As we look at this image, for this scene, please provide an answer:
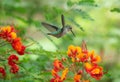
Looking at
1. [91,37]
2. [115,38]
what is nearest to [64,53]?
[115,38]

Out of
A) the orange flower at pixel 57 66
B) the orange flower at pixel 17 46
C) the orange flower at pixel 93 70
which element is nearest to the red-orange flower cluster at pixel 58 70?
the orange flower at pixel 57 66

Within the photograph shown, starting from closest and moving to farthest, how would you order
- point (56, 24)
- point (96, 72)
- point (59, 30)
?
point (96, 72) < point (59, 30) < point (56, 24)

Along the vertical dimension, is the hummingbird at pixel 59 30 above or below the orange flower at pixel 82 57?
above

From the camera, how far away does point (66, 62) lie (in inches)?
92.6

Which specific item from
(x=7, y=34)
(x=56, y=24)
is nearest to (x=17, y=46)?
(x=7, y=34)

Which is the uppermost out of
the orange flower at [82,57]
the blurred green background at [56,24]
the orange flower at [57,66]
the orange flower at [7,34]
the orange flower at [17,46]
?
→ the orange flower at [7,34]

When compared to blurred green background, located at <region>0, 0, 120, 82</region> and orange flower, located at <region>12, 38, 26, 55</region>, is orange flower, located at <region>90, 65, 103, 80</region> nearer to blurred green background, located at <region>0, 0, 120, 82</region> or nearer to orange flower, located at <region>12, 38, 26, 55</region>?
blurred green background, located at <region>0, 0, 120, 82</region>

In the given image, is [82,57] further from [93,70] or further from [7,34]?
[7,34]

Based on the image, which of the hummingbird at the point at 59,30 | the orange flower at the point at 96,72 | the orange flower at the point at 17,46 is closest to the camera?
the orange flower at the point at 96,72

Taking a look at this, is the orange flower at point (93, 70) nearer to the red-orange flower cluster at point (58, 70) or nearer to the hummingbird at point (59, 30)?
the red-orange flower cluster at point (58, 70)

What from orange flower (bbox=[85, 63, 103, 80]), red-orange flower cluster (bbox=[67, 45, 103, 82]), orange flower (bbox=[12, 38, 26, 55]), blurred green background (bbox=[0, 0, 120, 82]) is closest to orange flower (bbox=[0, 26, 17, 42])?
orange flower (bbox=[12, 38, 26, 55])

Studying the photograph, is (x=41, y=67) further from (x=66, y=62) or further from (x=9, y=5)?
(x=9, y=5)

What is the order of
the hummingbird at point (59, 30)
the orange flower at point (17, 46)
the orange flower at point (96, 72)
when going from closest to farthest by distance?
1. the orange flower at point (96, 72)
2. the orange flower at point (17, 46)
3. the hummingbird at point (59, 30)

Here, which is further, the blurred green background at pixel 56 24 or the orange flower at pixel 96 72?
the blurred green background at pixel 56 24
